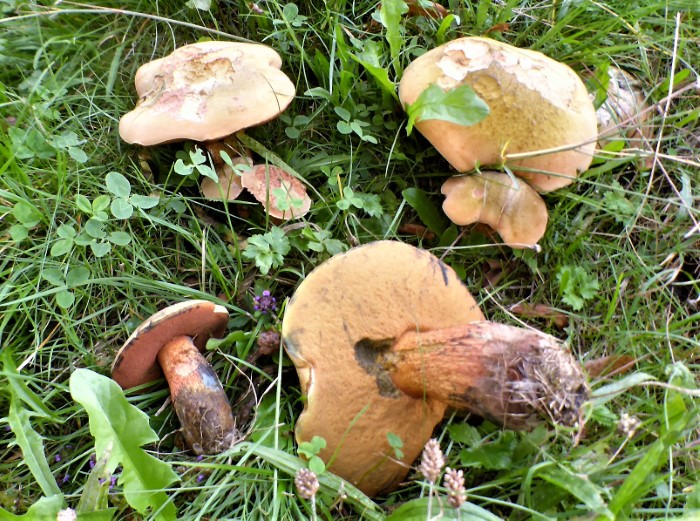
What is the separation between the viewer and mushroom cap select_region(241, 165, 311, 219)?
205 centimetres

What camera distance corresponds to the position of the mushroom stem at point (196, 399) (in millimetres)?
1790

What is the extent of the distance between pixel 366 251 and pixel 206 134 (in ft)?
2.25

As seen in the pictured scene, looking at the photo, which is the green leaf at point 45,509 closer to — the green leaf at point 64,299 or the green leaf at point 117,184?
the green leaf at point 64,299

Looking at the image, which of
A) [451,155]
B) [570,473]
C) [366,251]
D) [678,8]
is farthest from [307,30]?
[570,473]

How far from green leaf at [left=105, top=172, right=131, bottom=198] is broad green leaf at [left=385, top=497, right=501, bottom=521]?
4.66ft

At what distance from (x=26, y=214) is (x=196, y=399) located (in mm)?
906

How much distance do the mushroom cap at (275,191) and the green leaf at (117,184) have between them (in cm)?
42

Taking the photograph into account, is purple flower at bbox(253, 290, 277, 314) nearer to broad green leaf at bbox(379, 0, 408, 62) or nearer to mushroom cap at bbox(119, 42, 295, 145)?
mushroom cap at bbox(119, 42, 295, 145)

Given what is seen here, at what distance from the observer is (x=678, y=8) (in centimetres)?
243

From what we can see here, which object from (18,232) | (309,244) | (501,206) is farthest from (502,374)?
(18,232)

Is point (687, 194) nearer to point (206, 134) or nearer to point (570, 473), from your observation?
point (570, 473)

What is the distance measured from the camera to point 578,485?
159cm

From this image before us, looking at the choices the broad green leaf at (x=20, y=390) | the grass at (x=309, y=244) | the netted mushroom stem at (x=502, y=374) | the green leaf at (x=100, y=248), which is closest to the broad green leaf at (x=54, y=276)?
the grass at (x=309, y=244)

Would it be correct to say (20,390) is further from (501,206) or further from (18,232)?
(501,206)
